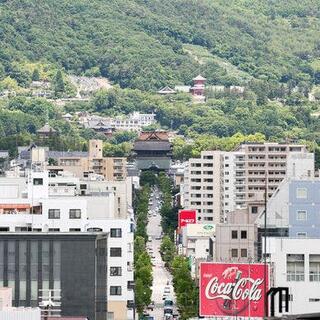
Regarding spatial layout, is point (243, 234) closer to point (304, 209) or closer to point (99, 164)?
point (304, 209)

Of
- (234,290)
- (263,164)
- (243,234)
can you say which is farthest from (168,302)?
(263,164)

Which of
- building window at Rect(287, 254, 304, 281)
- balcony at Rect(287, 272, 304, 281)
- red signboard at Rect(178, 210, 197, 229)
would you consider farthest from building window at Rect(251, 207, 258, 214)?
red signboard at Rect(178, 210, 197, 229)

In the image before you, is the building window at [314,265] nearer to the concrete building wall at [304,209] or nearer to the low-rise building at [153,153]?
the concrete building wall at [304,209]

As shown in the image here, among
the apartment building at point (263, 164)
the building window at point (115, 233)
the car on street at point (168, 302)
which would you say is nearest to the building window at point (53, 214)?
the building window at point (115, 233)

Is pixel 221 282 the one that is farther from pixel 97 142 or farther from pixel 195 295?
pixel 97 142

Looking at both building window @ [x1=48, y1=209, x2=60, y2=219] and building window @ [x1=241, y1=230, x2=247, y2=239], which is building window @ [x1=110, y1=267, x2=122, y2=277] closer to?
building window @ [x1=48, y1=209, x2=60, y2=219]

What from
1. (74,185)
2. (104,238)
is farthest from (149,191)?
(104,238)
